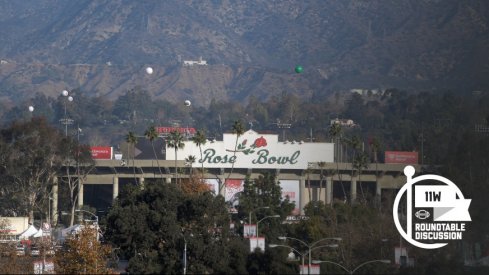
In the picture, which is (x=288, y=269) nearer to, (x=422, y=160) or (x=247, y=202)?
(x=247, y=202)

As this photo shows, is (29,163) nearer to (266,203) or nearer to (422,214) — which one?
(266,203)

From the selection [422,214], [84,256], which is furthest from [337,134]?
[84,256]

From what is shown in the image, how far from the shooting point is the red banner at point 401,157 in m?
172

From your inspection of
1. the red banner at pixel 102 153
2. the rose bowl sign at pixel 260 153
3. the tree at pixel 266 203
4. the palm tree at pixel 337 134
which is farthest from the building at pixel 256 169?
the tree at pixel 266 203

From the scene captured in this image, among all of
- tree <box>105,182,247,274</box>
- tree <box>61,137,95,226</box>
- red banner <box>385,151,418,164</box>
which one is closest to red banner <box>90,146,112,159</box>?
tree <box>61,137,95,226</box>

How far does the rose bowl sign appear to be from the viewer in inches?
6841

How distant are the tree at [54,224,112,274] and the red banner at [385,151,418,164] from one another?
7857 cm

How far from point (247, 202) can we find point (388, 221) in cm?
1474

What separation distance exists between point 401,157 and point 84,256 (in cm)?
8641

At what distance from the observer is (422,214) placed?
3871 inches

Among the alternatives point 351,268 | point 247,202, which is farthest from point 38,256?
point 351,268

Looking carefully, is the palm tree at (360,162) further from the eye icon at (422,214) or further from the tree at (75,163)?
the eye icon at (422,214)

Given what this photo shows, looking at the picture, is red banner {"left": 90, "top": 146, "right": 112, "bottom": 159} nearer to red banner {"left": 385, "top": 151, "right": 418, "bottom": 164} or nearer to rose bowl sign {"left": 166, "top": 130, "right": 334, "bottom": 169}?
rose bowl sign {"left": 166, "top": 130, "right": 334, "bottom": 169}

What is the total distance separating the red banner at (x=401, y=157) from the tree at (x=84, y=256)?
258 feet
